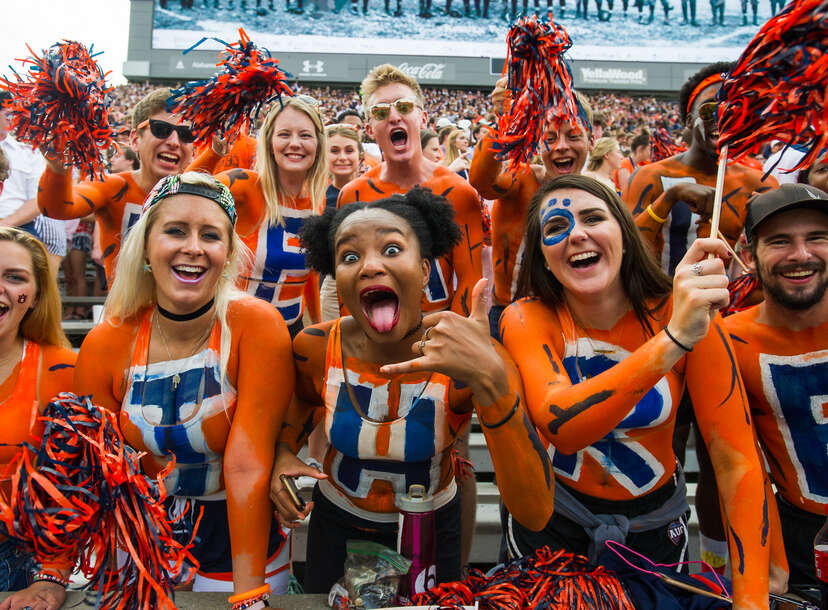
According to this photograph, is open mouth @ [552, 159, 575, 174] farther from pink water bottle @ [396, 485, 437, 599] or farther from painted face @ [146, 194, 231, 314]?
pink water bottle @ [396, 485, 437, 599]

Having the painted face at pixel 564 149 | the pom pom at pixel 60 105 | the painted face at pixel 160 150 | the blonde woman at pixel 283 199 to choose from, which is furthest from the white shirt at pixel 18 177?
the painted face at pixel 564 149

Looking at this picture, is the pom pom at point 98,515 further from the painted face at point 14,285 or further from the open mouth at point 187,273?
the painted face at point 14,285

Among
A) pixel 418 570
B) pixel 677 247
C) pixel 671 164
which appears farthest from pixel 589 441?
pixel 671 164

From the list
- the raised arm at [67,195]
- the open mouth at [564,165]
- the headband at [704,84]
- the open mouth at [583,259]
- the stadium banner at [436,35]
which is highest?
the stadium banner at [436,35]

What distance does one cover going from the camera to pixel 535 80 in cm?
270

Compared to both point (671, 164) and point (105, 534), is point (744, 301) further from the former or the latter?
point (105, 534)

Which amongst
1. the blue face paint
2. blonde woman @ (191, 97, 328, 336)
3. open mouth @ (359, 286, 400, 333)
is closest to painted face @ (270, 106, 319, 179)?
blonde woman @ (191, 97, 328, 336)

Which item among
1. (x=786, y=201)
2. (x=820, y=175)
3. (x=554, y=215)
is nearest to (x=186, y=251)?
(x=554, y=215)

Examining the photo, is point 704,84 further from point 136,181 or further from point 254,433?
point 136,181

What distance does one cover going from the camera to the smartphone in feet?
6.37

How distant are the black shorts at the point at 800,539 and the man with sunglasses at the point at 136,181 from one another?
3360mm

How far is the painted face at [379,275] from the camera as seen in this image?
6.60 feet

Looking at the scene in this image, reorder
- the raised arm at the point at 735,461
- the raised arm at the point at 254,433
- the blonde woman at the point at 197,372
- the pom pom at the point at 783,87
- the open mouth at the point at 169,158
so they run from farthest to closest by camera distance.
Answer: the open mouth at the point at 169,158
the blonde woman at the point at 197,372
the raised arm at the point at 254,433
the raised arm at the point at 735,461
the pom pom at the point at 783,87

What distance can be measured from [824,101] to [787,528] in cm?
155
